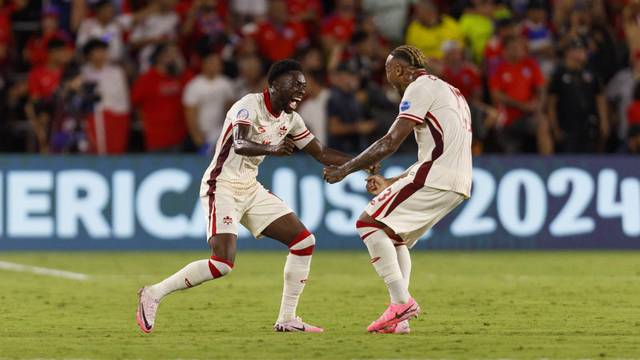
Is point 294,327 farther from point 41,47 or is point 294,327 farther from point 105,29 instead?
point 41,47

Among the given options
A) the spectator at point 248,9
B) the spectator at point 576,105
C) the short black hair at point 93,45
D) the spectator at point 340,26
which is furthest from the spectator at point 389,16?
the short black hair at point 93,45

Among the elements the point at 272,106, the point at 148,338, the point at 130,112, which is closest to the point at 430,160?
the point at 272,106

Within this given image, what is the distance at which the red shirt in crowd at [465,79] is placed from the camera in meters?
18.1

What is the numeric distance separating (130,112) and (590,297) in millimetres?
8478

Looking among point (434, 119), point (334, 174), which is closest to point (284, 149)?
point (334, 174)

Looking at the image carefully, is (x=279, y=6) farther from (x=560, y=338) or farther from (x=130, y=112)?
(x=560, y=338)

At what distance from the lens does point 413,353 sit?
29.0ft

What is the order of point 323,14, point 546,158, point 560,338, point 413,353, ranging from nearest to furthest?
point 413,353, point 560,338, point 546,158, point 323,14


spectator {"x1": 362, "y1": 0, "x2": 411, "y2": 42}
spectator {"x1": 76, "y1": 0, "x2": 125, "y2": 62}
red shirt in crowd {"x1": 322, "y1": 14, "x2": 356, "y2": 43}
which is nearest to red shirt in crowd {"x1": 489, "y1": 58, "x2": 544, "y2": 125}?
spectator {"x1": 362, "y1": 0, "x2": 411, "y2": 42}

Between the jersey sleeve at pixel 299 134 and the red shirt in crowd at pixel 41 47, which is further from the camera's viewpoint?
the red shirt in crowd at pixel 41 47

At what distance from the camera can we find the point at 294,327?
1016cm

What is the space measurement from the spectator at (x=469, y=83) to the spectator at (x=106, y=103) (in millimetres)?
4350

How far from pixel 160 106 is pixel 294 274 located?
28.9 feet

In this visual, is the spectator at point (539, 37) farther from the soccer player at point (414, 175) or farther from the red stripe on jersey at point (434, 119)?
the red stripe on jersey at point (434, 119)
